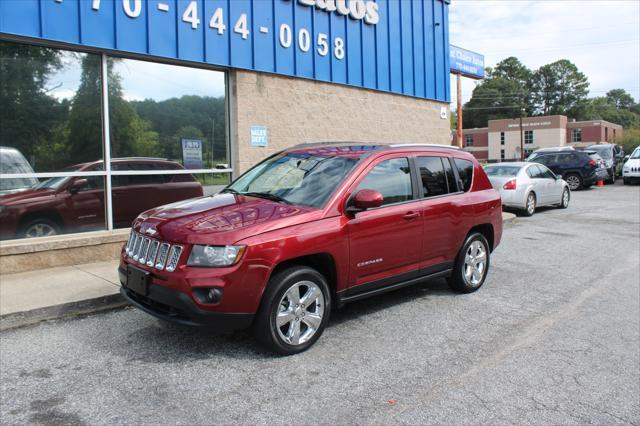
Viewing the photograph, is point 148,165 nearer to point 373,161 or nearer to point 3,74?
point 3,74

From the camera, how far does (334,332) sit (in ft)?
16.4

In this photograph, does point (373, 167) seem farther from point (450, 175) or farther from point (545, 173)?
point (545, 173)

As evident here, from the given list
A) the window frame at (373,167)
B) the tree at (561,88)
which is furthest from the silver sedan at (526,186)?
the tree at (561,88)

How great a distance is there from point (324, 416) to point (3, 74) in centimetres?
678

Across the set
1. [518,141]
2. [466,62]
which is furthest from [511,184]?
[518,141]

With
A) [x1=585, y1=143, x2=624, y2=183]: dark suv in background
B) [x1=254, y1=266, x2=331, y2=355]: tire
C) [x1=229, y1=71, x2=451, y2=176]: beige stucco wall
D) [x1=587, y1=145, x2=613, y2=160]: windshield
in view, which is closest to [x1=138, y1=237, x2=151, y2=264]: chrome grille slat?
[x1=254, y1=266, x2=331, y2=355]: tire

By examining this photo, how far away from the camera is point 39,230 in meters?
7.54

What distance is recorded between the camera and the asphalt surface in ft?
11.5

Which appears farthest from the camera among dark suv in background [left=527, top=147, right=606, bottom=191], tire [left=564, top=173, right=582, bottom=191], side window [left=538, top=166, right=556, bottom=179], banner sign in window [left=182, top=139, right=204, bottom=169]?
tire [left=564, top=173, right=582, bottom=191]

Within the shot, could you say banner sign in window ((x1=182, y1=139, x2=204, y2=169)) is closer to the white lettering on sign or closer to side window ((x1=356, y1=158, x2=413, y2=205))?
the white lettering on sign

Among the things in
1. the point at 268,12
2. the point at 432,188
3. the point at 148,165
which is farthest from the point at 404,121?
the point at 432,188

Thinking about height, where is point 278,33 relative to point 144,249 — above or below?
→ above

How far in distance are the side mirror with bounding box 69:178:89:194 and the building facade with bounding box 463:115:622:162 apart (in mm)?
82737

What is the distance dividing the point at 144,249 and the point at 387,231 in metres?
2.26
